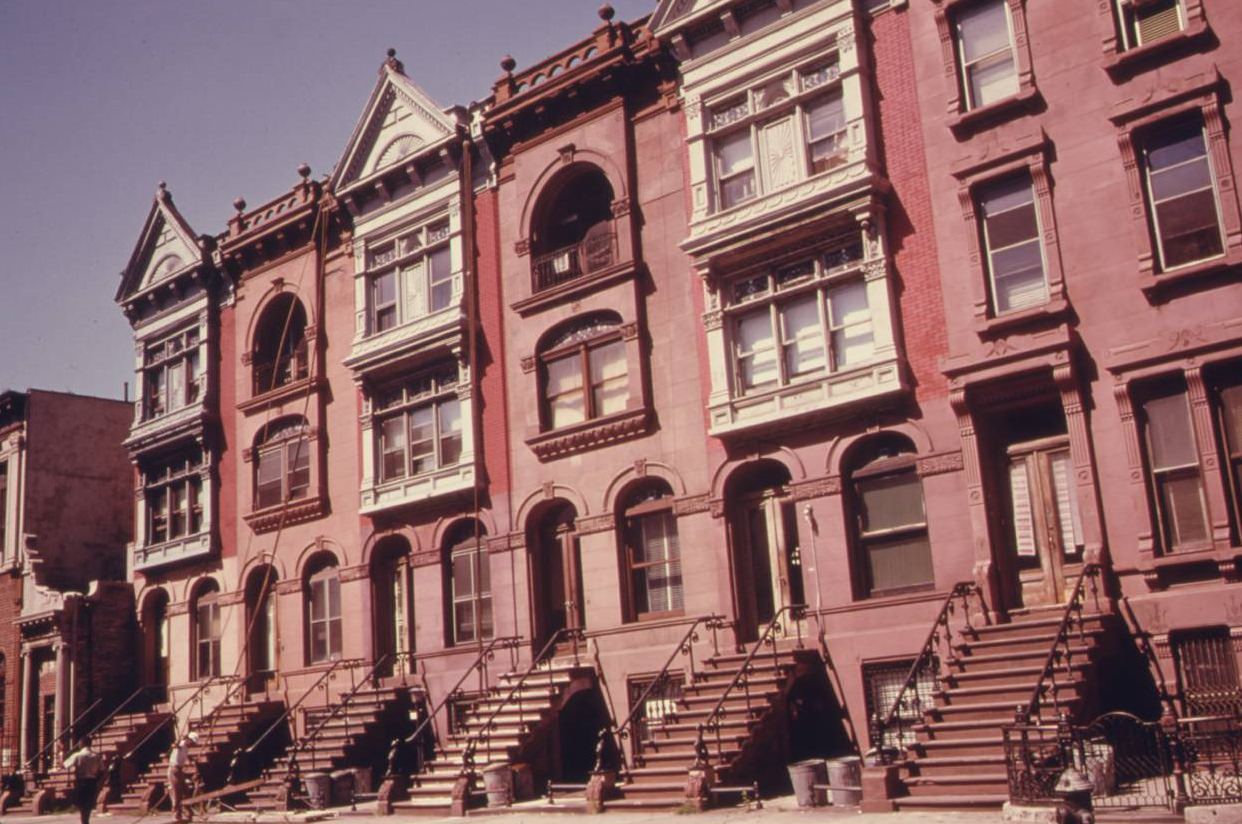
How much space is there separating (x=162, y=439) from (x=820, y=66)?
2107 cm

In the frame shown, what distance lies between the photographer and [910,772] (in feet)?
55.6

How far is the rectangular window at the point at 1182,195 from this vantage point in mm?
18625

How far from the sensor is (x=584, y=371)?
26.3 metres

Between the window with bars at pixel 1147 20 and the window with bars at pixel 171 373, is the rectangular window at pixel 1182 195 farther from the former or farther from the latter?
the window with bars at pixel 171 373

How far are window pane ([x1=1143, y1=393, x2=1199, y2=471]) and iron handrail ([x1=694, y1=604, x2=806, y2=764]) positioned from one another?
6417 mm

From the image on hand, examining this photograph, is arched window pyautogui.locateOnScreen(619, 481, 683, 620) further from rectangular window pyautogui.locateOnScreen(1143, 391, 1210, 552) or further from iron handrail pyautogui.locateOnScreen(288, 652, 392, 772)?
rectangular window pyautogui.locateOnScreen(1143, 391, 1210, 552)

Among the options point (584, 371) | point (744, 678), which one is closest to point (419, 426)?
point (584, 371)

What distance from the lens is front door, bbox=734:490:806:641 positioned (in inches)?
906

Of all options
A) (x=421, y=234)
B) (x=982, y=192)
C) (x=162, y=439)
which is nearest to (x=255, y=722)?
(x=162, y=439)

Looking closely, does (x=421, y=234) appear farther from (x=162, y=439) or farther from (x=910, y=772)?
(x=910, y=772)

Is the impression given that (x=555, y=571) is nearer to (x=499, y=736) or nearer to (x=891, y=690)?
(x=499, y=736)

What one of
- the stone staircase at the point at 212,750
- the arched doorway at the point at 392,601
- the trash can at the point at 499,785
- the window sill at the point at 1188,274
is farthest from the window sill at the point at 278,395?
the window sill at the point at 1188,274

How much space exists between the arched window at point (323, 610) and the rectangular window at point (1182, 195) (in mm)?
19733

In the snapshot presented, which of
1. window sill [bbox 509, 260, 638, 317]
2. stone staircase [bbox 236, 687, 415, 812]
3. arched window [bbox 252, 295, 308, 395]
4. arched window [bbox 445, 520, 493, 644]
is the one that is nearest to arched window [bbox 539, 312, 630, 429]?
window sill [bbox 509, 260, 638, 317]
